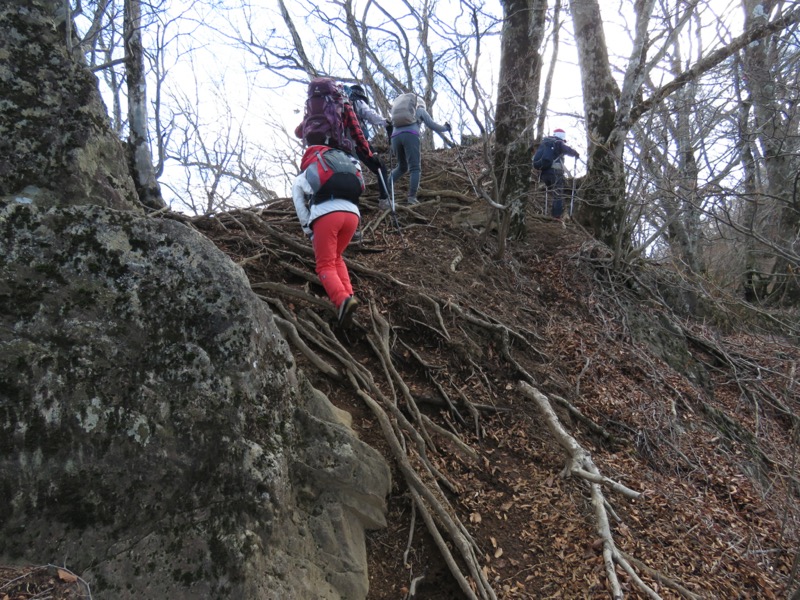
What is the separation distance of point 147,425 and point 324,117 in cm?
272

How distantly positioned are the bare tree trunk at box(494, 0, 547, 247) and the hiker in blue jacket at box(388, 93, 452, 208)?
74 centimetres

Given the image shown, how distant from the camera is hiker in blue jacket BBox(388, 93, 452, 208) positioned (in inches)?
235

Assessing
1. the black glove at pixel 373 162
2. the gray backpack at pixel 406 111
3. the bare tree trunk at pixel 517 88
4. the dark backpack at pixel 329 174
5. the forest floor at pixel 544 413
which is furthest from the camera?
the gray backpack at pixel 406 111

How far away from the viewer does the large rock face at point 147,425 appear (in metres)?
1.65

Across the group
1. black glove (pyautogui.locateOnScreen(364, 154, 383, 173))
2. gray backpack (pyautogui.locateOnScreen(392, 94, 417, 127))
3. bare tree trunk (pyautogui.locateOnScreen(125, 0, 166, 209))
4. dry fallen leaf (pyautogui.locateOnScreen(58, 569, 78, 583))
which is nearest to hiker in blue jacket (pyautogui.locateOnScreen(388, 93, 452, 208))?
gray backpack (pyautogui.locateOnScreen(392, 94, 417, 127))

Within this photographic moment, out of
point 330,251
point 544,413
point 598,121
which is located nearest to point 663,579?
point 544,413

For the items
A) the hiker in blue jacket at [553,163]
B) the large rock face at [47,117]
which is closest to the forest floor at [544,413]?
the hiker in blue jacket at [553,163]

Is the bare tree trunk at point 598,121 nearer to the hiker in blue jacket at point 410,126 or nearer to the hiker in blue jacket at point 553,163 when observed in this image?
the hiker in blue jacket at point 553,163

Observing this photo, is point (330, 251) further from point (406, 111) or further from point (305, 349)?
point (406, 111)

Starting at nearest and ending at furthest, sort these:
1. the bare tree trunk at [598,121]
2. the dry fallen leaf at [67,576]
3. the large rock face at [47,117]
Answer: the dry fallen leaf at [67,576]
the large rock face at [47,117]
the bare tree trunk at [598,121]

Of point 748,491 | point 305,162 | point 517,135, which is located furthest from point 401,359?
point 517,135

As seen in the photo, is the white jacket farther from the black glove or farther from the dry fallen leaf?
the dry fallen leaf

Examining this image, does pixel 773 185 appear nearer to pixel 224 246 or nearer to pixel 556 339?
pixel 556 339

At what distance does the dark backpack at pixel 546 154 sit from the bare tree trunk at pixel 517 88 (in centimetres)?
216
